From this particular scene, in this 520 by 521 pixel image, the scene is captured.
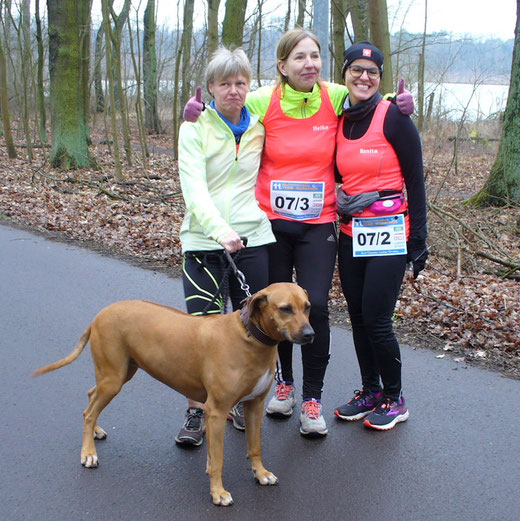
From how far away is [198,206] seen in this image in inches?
143

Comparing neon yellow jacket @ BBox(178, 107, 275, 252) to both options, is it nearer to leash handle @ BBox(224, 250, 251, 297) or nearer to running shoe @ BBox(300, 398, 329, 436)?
leash handle @ BBox(224, 250, 251, 297)

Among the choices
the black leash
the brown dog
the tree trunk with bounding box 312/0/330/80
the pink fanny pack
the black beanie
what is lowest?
the brown dog

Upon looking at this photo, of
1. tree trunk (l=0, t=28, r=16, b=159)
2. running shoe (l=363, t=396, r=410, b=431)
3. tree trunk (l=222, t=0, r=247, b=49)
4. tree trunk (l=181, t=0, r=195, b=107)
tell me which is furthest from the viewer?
tree trunk (l=181, t=0, r=195, b=107)

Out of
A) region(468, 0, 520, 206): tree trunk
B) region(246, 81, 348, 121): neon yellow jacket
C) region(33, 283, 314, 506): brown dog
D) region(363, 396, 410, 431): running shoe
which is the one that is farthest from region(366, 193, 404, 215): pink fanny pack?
region(468, 0, 520, 206): tree trunk

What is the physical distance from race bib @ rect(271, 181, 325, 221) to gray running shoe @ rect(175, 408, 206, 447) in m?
1.48

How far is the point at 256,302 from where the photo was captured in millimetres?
3307

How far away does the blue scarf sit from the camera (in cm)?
379

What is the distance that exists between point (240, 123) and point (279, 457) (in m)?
2.18

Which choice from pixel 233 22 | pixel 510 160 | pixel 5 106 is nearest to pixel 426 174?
pixel 510 160

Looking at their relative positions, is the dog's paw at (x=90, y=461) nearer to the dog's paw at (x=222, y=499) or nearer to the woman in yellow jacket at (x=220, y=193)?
the woman in yellow jacket at (x=220, y=193)

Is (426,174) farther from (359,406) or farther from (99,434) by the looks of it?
(99,434)

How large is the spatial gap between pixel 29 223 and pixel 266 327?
9.44 meters

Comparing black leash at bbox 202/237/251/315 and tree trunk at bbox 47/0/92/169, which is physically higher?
tree trunk at bbox 47/0/92/169

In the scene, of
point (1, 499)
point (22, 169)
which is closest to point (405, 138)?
point (1, 499)
